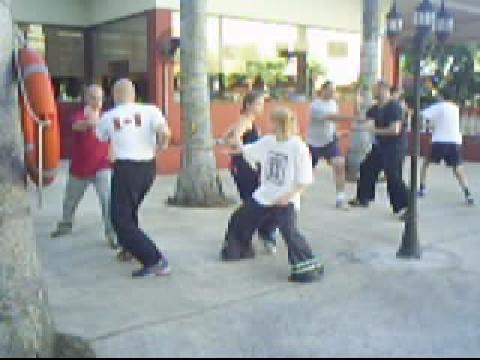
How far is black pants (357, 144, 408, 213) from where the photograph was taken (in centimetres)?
799

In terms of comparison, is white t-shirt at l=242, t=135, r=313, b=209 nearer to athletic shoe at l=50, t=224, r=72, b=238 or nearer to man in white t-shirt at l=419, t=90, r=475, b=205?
athletic shoe at l=50, t=224, r=72, b=238

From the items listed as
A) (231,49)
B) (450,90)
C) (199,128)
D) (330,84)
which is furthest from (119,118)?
(450,90)

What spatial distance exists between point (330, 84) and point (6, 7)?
239 inches

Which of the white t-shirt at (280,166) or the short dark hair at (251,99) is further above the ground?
the short dark hair at (251,99)

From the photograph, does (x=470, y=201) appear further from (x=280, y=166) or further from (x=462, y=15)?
(x=462, y=15)

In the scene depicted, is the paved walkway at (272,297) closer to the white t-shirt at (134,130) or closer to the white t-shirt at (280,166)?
the white t-shirt at (280,166)

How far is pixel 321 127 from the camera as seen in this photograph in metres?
8.85

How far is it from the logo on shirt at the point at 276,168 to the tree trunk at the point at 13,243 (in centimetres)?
243

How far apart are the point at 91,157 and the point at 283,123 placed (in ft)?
6.80

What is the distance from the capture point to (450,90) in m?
18.4

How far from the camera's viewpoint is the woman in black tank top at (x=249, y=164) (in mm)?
6234

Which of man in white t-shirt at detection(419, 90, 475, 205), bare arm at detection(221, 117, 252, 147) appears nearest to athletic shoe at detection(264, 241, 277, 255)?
bare arm at detection(221, 117, 252, 147)

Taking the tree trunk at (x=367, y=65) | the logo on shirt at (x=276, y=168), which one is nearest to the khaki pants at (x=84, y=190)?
the logo on shirt at (x=276, y=168)

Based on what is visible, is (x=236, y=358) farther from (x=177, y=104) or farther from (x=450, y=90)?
(x=450, y=90)
